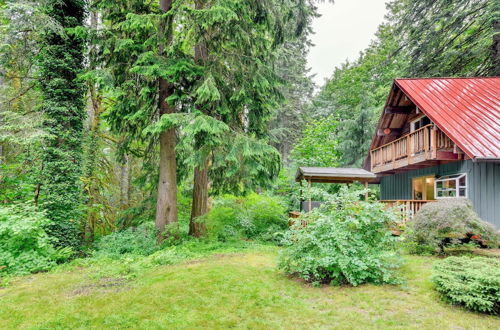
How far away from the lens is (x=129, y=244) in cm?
784

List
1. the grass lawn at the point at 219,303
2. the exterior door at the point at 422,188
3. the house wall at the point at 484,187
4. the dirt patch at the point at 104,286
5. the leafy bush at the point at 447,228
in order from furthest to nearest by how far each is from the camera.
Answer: the exterior door at the point at 422,188, the house wall at the point at 484,187, the leafy bush at the point at 447,228, the dirt patch at the point at 104,286, the grass lawn at the point at 219,303

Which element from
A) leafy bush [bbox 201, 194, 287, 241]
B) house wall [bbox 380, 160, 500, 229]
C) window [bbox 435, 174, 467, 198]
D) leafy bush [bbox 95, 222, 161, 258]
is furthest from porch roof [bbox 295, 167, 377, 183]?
leafy bush [bbox 95, 222, 161, 258]

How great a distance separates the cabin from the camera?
8.43m

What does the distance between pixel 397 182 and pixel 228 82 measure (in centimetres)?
1036

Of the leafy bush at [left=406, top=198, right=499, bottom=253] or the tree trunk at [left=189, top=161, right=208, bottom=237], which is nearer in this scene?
the leafy bush at [left=406, top=198, right=499, bottom=253]

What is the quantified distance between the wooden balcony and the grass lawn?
514cm

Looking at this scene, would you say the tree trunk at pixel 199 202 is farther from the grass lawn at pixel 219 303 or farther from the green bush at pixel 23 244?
the green bush at pixel 23 244

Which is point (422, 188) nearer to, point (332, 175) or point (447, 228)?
point (332, 175)

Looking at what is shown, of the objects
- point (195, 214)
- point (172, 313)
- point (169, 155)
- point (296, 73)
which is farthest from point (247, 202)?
point (296, 73)

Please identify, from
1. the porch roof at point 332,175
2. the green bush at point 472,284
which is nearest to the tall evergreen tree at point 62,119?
the porch roof at point 332,175

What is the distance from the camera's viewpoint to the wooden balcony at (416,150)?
931 cm

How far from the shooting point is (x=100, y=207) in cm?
962

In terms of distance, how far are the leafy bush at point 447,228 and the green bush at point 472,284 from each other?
1.66 metres

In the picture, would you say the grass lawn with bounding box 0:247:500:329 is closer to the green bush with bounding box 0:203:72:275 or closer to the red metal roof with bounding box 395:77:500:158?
the green bush with bounding box 0:203:72:275
